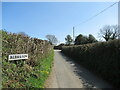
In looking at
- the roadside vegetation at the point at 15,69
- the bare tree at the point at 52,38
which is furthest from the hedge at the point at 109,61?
the bare tree at the point at 52,38

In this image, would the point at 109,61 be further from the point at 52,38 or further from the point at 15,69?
the point at 52,38

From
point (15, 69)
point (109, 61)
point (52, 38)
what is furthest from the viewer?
point (52, 38)

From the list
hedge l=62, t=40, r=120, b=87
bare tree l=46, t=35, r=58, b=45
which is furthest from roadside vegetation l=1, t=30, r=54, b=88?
bare tree l=46, t=35, r=58, b=45


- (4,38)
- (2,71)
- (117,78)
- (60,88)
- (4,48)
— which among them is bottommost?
(60,88)

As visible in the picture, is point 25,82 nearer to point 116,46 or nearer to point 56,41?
point 116,46

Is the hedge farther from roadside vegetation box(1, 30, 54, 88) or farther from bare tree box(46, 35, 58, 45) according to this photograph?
bare tree box(46, 35, 58, 45)

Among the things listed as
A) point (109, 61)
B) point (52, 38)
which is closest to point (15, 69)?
point (109, 61)

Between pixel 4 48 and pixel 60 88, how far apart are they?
343 cm

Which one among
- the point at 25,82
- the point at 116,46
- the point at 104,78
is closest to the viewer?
the point at 25,82

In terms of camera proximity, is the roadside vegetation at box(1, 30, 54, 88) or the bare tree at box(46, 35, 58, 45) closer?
the roadside vegetation at box(1, 30, 54, 88)

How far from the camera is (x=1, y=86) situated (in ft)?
15.9

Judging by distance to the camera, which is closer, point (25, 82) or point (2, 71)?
point (2, 71)

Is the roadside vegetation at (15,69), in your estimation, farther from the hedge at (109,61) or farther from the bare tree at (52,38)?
the bare tree at (52,38)

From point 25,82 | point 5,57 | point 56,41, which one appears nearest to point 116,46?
point 25,82
